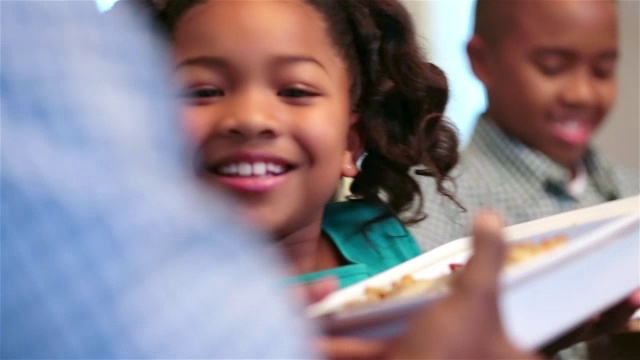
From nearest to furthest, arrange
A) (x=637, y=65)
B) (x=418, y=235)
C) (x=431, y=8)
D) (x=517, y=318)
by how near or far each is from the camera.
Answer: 1. (x=517, y=318)
2. (x=418, y=235)
3. (x=431, y=8)
4. (x=637, y=65)

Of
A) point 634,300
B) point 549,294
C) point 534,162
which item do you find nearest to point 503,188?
point 534,162

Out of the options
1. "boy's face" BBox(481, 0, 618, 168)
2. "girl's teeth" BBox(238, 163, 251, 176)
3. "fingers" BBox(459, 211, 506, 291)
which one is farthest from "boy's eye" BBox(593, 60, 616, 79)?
"fingers" BBox(459, 211, 506, 291)

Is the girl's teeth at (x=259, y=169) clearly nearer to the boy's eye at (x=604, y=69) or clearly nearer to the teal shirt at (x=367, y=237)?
the teal shirt at (x=367, y=237)

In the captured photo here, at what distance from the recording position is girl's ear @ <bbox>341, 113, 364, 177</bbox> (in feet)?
2.44

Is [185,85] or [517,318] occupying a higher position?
[185,85]

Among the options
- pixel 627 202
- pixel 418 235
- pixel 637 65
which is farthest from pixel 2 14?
pixel 637 65

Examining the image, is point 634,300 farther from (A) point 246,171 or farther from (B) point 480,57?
(B) point 480,57

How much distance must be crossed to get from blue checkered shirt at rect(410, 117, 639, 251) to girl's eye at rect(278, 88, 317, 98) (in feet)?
1.01

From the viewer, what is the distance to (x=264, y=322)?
9.5 inches

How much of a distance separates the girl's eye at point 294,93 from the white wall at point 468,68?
392 mm

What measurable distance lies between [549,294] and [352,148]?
439mm

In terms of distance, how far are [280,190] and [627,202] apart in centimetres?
31

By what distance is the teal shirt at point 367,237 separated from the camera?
736mm

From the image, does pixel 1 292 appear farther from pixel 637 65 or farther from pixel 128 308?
pixel 637 65
